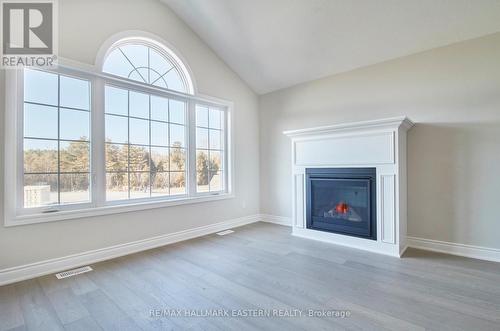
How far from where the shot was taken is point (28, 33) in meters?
2.50

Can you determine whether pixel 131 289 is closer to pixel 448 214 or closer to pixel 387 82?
pixel 448 214

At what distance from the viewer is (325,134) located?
338 centimetres

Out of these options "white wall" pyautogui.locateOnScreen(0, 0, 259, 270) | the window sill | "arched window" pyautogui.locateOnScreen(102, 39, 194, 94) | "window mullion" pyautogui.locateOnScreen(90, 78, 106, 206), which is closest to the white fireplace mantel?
"white wall" pyautogui.locateOnScreen(0, 0, 259, 270)

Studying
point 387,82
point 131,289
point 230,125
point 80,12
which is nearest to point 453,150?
point 387,82

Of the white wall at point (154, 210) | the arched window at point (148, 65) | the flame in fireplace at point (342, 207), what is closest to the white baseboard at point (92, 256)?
the white wall at point (154, 210)

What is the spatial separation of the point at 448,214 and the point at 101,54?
454 centimetres

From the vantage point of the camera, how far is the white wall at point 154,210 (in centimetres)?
246

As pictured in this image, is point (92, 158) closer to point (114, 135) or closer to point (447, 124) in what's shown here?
point (114, 135)

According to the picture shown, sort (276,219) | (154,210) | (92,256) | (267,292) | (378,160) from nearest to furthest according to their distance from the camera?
(267,292)
(92,256)
(378,160)
(154,210)
(276,219)

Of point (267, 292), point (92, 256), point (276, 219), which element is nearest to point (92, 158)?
point (92, 256)

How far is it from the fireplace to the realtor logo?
345cm

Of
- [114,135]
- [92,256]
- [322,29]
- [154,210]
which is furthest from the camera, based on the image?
[154,210]

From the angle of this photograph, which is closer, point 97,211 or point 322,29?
point 97,211

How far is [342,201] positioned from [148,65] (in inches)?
130
